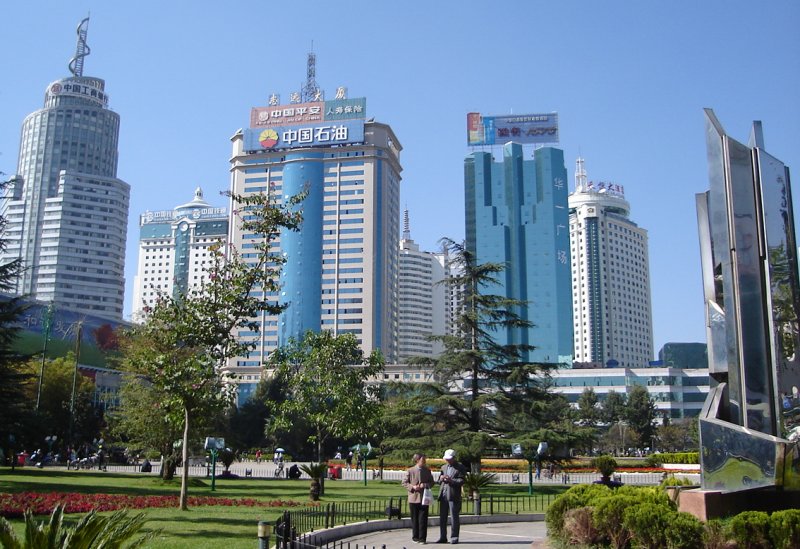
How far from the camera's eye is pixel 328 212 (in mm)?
130125

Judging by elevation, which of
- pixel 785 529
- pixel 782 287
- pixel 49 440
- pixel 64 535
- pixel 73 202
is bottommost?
pixel 49 440

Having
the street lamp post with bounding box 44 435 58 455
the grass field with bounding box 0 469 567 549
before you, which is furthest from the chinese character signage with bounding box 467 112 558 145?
the grass field with bounding box 0 469 567 549

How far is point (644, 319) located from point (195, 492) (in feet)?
524

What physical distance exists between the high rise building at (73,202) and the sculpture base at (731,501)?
158 meters

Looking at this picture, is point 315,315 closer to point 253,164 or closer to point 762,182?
point 253,164

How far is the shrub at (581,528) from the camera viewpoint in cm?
1139

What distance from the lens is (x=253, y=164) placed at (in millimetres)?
132875

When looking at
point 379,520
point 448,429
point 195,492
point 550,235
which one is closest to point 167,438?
point 195,492

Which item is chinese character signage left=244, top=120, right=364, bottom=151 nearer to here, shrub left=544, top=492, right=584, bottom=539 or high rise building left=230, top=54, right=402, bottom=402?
high rise building left=230, top=54, right=402, bottom=402

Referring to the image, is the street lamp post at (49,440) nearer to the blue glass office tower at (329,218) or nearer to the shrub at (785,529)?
the shrub at (785,529)

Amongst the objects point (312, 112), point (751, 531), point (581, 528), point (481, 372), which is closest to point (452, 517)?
point (581, 528)

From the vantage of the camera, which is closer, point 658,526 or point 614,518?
point 658,526

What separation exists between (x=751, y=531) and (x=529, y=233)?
442 feet

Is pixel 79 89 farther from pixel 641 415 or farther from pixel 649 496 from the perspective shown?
pixel 649 496
